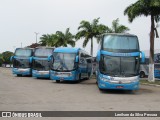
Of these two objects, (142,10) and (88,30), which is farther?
(88,30)

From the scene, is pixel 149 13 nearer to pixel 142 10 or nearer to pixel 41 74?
pixel 142 10

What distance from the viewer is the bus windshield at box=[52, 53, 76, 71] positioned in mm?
29672

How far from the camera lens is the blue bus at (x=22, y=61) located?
1587 inches

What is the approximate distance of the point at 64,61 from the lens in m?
29.9

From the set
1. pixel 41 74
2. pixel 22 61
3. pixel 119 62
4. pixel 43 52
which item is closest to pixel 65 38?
pixel 22 61

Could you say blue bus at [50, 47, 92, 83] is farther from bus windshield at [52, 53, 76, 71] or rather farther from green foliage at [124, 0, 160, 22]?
green foliage at [124, 0, 160, 22]

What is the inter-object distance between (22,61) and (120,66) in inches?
811

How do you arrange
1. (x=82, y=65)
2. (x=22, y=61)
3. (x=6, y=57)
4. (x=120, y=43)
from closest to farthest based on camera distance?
(x=120, y=43)
(x=82, y=65)
(x=22, y=61)
(x=6, y=57)

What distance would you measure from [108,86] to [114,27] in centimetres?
3192

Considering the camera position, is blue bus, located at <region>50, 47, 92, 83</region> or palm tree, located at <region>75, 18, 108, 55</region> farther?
palm tree, located at <region>75, 18, 108, 55</region>

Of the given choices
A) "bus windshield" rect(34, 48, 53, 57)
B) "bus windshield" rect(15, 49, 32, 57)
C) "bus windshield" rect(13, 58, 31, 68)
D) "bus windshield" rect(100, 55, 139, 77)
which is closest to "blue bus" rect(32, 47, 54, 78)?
"bus windshield" rect(34, 48, 53, 57)

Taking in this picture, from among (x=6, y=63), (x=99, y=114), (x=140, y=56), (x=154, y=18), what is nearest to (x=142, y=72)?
(x=154, y=18)

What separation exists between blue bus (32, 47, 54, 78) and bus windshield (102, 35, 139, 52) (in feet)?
46.1

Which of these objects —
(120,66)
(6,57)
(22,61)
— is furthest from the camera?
(6,57)
